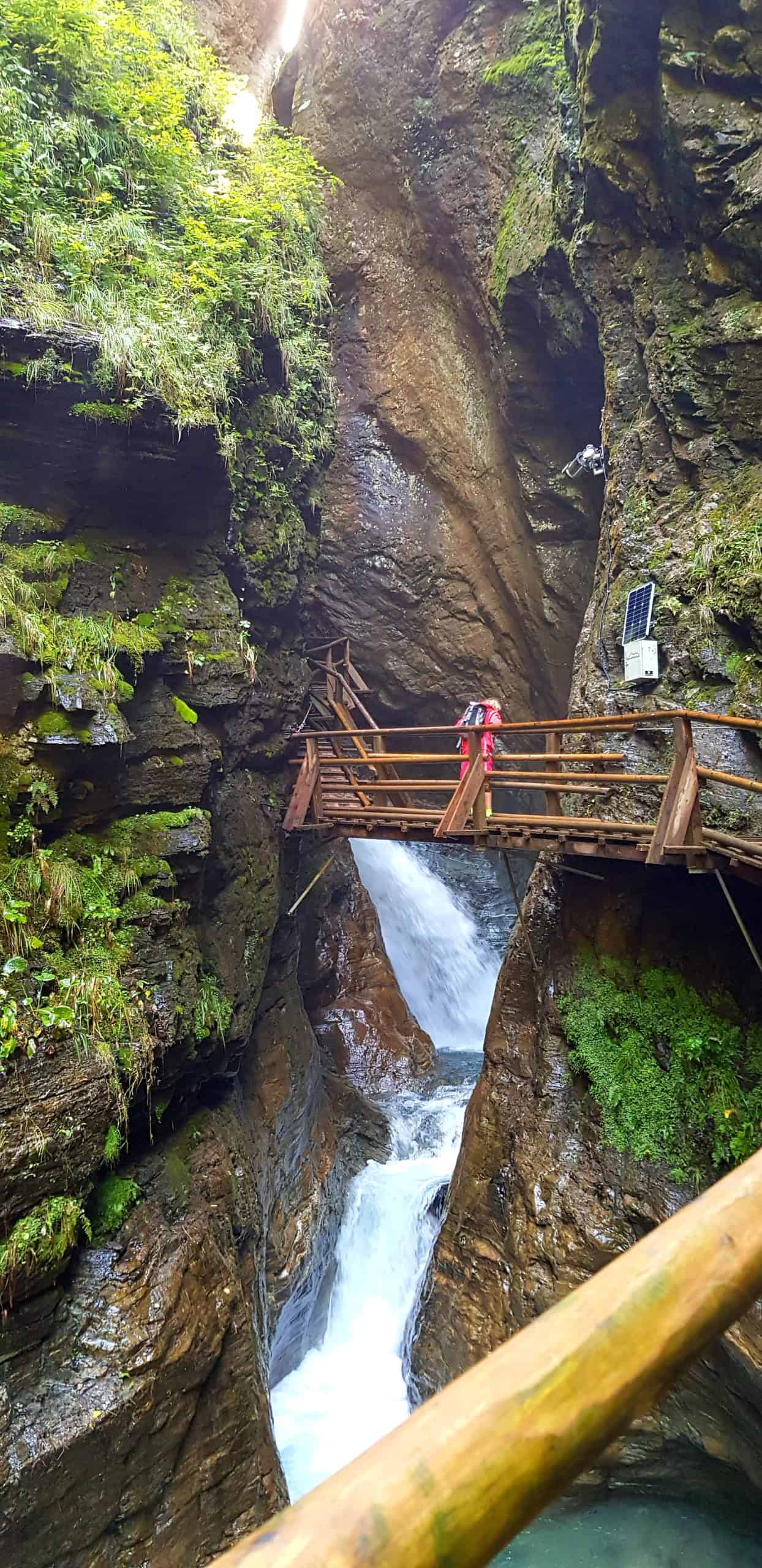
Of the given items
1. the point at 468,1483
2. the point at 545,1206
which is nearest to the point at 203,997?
the point at 545,1206

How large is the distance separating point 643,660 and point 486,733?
1.80m

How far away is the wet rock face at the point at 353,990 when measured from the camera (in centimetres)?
1012

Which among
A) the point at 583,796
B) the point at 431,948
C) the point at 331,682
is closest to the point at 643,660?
the point at 583,796

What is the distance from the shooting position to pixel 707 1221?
1100 mm

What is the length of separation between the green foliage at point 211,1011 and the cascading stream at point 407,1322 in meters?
2.82

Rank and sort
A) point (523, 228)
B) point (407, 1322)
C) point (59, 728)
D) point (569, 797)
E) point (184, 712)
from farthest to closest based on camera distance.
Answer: point (523, 228)
point (569, 797)
point (407, 1322)
point (184, 712)
point (59, 728)

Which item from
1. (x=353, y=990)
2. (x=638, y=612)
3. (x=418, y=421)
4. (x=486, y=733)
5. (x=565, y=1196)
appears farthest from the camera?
(x=418, y=421)

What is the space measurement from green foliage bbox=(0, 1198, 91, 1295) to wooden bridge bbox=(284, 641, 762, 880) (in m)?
3.88

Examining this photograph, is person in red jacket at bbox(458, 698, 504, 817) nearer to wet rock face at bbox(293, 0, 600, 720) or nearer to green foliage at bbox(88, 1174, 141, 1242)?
wet rock face at bbox(293, 0, 600, 720)

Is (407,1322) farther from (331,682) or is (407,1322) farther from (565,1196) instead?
(331,682)

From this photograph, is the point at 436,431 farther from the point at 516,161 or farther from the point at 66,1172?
the point at 66,1172

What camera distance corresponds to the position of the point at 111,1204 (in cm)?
458

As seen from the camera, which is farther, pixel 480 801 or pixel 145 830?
pixel 480 801

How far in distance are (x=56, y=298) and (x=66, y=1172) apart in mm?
6953
